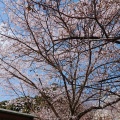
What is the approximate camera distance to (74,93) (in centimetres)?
802

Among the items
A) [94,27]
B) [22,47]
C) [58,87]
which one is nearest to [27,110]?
[58,87]

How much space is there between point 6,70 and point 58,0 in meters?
5.34

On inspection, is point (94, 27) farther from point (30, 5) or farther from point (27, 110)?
point (27, 110)

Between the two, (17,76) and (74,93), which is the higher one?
(17,76)

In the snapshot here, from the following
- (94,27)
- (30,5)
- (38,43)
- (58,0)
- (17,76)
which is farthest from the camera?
(17,76)

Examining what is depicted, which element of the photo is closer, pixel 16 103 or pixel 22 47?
pixel 22 47

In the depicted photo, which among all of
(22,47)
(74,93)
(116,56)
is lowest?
(74,93)

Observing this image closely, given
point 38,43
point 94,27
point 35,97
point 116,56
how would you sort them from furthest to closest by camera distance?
point 35,97 → point 38,43 → point 94,27 → point 116,56

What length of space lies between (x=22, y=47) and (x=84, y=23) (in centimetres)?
246

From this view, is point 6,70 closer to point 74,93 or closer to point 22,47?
point 22,47

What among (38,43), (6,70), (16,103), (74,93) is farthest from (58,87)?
(16,103)

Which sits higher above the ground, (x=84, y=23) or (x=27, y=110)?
(x=84, y=23)

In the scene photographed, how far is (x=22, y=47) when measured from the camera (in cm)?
809

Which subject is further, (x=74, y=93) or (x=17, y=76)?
(x=17, y=76)
